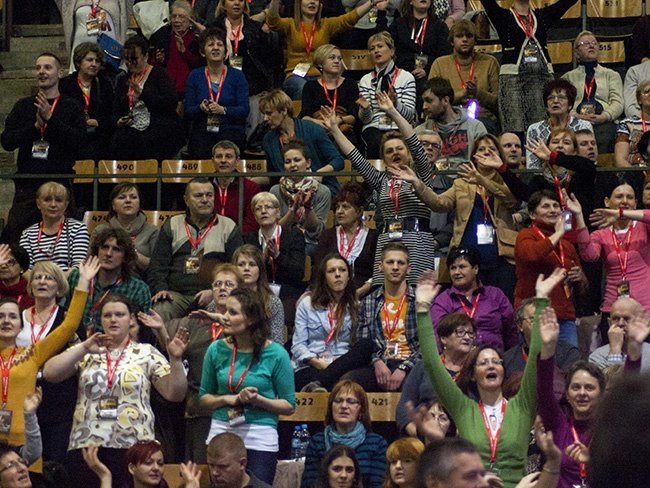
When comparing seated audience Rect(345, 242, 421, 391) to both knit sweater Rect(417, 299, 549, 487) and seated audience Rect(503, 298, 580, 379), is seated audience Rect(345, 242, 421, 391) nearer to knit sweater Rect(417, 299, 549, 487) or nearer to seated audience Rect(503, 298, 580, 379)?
seated audience Rect(503, 298, 580, 379)

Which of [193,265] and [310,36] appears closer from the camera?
[193,265]

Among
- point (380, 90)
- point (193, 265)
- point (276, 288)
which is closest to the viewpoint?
point (276, 288)

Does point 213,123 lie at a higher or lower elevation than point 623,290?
higher

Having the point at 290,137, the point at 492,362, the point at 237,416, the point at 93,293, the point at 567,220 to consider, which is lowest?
the point at 237,416

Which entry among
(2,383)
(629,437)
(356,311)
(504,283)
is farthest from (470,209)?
(629,437)

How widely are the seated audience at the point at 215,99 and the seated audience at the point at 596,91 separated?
2.58 meters

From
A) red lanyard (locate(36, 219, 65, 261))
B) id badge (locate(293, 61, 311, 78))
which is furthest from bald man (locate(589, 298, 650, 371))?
id badge (locate(293, 61, 311, 78))

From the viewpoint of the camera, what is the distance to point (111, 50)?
34.8ft

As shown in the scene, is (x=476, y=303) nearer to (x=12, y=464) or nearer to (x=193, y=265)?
(x=193, y=265)

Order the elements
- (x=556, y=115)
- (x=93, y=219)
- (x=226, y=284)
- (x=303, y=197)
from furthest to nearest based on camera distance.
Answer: (x=93, y=219), (x=556, y=115), (x=303, y=197), (x=226, y=284)

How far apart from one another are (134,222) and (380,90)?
228 cm

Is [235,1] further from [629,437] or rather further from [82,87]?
[629,437]

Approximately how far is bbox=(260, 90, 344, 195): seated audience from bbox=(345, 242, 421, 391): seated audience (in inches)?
68.0

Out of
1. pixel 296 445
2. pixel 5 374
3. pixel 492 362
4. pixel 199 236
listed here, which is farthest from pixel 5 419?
pixel 492 362
